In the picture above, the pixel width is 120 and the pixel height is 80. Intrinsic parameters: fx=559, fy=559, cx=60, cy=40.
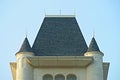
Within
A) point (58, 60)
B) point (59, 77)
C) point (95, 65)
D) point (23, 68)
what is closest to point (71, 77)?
point (59, 77)

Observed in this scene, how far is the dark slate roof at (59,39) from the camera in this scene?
55750 mm

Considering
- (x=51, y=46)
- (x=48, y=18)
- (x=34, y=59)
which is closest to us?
(x=34, y=59)

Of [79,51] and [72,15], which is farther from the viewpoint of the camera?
[72,15]

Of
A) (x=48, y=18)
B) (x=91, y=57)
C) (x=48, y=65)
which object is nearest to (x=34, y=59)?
(x=48, y=65)

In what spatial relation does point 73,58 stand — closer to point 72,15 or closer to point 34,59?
point 34,59

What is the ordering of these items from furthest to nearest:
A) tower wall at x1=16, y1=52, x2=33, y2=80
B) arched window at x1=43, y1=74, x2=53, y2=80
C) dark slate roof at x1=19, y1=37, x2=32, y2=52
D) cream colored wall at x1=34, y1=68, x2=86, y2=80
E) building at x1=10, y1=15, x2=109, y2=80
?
dark slate roof at x1=19, y1=37, x2=32, y2=52 < arched window at x1=43, y1=74, x2=53, y2=80 < cream colored wall at x1=34, y1=68, x2=86, y2=80 < building at x1=10, y1=15, x2=109, y2=80 < tower wall at x1=16, y1=52, x2=33, y2=80

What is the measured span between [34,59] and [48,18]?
977 cm

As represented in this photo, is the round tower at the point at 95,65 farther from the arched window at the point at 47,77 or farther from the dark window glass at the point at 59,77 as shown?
the arched window at the point at 47,77

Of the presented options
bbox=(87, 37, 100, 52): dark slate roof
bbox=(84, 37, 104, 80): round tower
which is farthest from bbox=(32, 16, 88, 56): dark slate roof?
bbox=(84, 37, 104, 80): round tower

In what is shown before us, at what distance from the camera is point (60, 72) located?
53.6 m

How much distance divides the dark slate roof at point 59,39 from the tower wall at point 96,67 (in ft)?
7.68

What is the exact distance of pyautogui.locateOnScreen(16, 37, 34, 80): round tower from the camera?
5262 centimetres

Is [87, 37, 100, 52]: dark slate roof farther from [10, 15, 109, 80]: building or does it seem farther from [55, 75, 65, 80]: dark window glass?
[55, 75, 65, 80]: dark window glass

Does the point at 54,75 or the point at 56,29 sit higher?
the point at 56,29
